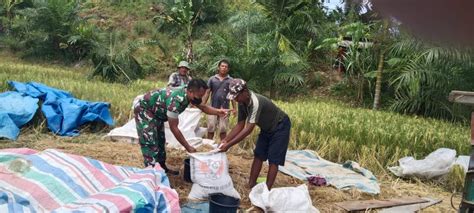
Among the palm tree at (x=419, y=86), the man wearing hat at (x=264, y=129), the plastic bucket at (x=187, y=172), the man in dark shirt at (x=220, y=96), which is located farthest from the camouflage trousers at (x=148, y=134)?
the palm tree at (x=419, y=86)

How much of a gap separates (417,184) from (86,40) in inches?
558

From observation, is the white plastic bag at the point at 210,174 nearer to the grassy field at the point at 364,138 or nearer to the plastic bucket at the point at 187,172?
the plastic bucket at the point at 187,172

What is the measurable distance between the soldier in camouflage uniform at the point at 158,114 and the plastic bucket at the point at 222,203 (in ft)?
2.32

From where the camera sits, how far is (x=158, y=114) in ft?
15.3

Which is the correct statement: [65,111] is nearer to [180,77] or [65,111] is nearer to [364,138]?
[180,77]

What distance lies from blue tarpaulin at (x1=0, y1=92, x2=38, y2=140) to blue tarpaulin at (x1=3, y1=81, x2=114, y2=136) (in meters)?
0.18

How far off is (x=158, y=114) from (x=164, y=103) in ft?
0.62

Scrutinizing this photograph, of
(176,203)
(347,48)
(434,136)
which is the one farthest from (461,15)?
(347,48)

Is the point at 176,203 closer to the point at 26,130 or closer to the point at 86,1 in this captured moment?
the point at 26,130

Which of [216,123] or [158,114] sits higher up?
[158,114]

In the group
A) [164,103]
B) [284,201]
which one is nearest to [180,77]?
[164,103]

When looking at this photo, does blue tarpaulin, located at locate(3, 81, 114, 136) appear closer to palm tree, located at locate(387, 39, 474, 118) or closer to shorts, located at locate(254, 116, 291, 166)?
shorts, located at locate(254, 116, 291, 166)

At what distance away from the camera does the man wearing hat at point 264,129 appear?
4.43m

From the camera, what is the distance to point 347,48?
45.0 ft
